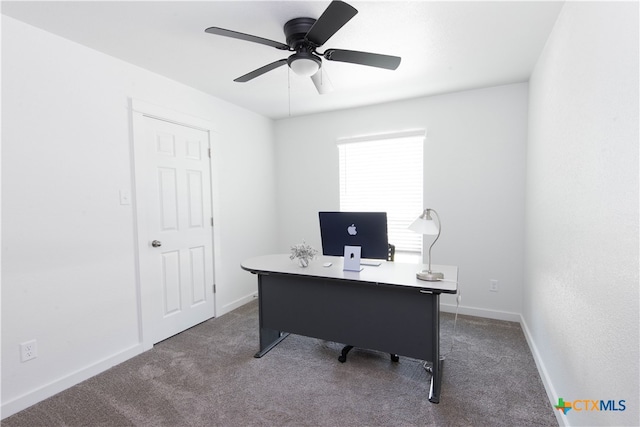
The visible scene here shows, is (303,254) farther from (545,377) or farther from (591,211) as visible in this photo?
(545,377)

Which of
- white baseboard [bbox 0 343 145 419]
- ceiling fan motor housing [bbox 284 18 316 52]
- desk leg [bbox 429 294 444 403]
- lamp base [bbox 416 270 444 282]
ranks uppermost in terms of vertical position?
ceiling fan motor housing [bbox 284 18 316 52]

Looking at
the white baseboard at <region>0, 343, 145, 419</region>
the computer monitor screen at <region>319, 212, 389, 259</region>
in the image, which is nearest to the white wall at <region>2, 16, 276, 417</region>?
the white baseboard at <region>0, 343, 145, 419</region>

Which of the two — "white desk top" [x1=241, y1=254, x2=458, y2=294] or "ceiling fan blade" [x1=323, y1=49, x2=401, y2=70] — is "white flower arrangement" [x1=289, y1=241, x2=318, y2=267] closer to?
"white desk top" [x1=241, y1=254, x2=458, y2=294]

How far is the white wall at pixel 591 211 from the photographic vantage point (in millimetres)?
1121

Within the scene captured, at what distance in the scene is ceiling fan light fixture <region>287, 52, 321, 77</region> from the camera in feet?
6.49

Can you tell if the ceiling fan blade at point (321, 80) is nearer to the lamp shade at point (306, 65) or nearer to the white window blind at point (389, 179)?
the lamp shade at point (306, 65)

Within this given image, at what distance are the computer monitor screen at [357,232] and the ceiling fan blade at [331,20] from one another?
118 centimetres

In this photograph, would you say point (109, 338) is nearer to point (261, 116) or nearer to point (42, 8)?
point (42, 8)

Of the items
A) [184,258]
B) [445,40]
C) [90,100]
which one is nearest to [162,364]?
[184,258]

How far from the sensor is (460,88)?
10.9 feet

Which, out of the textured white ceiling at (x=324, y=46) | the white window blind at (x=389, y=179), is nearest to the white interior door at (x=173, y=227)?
the textured white ceiling at (x=324, y=46)

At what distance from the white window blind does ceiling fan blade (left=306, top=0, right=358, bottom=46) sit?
2124mm

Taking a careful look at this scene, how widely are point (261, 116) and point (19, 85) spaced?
2612mm

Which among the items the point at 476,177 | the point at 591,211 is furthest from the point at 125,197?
the point at 476,177
